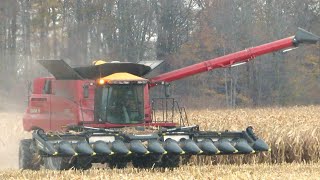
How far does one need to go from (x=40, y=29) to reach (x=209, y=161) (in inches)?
700

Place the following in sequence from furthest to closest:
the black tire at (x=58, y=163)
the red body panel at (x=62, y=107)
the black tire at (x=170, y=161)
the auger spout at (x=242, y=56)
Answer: the auger spout at (x=242, y=56), the red body panel at (x=62, y=107), the black tire at (x=170, y=161), the black tire at (x=58, y=163)

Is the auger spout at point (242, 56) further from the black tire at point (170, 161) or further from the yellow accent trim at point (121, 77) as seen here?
the black tire at point (170, 161)

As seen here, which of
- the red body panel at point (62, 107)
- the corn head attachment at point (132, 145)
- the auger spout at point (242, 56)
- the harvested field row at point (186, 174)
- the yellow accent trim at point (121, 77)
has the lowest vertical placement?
the harvested field row at point (186, 174)

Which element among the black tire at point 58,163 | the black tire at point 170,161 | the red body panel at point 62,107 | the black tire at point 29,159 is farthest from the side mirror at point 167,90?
the black tire at point 29,159

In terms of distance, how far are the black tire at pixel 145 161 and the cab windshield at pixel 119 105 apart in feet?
2.22

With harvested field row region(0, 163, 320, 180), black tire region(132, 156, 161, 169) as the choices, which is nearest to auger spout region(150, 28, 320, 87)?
black tire region(132, 156, 161, 169)

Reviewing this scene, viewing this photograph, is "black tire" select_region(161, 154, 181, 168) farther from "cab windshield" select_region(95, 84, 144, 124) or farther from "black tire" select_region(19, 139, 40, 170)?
"black tire" select_region(19, 139, 40, 170)

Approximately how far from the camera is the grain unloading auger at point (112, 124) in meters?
11.4

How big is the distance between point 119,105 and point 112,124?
37 cm

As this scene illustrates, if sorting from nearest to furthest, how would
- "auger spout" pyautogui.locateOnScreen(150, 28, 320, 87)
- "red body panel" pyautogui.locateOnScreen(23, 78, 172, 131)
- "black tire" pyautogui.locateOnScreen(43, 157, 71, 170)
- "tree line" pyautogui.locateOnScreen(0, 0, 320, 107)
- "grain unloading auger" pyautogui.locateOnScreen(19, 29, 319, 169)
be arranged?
"grain unloading auger" pyautogui.locateOnScreen(19, 29, 319, 169)
"black tire" pyautogui.locateOnScreen(43, 157, 71, 170)
"red body panel" pyautogui.locateOnScreen(23, 78, 172, 131)
"auger spout" pyautogui.locateOnScreen(150, 28, 320, 87)
"tree line" pyautogui.locateOnScreen(0, 0, 320, 107)

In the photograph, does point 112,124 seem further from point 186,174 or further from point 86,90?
point 186,174

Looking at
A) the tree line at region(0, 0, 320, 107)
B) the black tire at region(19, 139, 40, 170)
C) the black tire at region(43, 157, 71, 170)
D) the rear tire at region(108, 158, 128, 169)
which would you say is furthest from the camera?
the tree line at region(0, 0, 320, 107)

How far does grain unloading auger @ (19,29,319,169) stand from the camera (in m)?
11.4

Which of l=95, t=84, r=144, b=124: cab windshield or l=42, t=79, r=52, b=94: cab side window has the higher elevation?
l=42, t=79, r=52, b=94: cab side window
